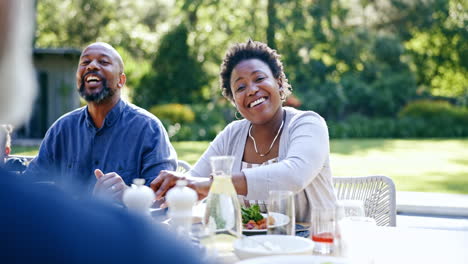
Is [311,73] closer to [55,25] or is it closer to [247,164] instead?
[55,25]

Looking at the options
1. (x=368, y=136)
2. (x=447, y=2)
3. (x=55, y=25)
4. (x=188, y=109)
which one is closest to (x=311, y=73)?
(x=368, y=136)

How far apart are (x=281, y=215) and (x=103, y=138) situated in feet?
5.31

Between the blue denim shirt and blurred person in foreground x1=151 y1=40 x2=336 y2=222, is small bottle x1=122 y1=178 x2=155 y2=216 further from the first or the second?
the blue denim shirt

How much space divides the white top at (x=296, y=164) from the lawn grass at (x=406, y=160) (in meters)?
5.09

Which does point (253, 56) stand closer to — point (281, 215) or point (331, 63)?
point (281, 215)

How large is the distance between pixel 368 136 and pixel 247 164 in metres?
14.9

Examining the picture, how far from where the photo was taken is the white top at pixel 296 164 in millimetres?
2014

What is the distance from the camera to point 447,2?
2100 centimetres

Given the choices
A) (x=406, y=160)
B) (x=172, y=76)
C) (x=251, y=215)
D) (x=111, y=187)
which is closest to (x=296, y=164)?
(x=251, y=215)

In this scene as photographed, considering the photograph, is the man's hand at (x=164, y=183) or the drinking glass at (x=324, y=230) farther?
the man's hand at (x=164, y=183)

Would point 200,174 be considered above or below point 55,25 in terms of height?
below

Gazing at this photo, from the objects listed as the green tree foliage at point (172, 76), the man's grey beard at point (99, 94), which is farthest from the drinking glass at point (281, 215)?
the green tree foliage at point (172, 76)

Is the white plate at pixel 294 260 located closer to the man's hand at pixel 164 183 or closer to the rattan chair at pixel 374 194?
the man's hand at pixel 164 183

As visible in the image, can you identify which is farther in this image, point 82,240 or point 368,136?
point 368,136
